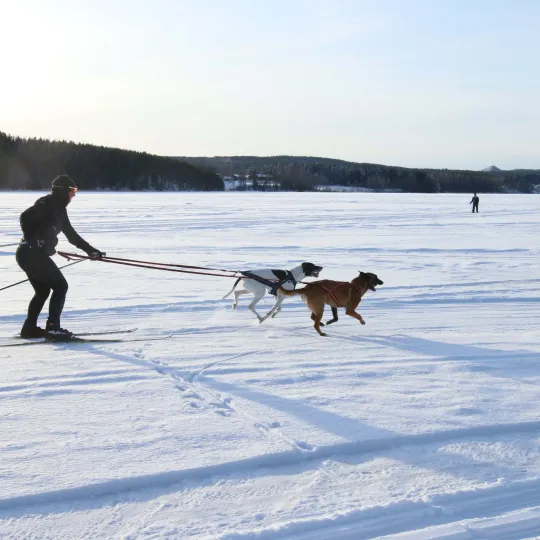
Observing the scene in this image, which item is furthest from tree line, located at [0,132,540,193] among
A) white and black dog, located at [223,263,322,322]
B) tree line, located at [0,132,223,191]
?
white and black dog, located at [223,263,322,322]

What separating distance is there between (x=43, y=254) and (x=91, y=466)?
2694 millimetres

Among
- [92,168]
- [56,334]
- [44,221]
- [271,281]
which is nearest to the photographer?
[44,221]

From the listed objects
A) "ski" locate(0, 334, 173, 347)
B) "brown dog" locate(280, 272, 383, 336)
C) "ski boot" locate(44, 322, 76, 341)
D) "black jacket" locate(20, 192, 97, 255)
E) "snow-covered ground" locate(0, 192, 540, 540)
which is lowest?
"snow-covered ground" locate(0, 192, 540, 540)

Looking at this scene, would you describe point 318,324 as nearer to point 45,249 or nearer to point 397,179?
point 45,249

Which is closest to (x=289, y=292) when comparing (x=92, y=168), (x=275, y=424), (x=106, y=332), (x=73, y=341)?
(x=106, y=332)

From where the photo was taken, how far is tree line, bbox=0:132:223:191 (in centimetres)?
8350

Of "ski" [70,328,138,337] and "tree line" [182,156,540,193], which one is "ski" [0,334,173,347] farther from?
"tree line" [182,156,540,193]

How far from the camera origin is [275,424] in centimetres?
348

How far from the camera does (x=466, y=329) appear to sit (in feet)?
19.6

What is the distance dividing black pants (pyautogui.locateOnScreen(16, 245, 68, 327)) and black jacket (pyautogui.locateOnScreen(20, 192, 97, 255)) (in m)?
0.07

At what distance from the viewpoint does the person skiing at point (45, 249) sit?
515 cm

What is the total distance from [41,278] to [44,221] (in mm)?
490

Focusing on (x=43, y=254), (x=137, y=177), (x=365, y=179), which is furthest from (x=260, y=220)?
(x=365, y=179)

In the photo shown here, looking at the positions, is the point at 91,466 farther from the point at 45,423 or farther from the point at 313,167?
the point at 313,167
